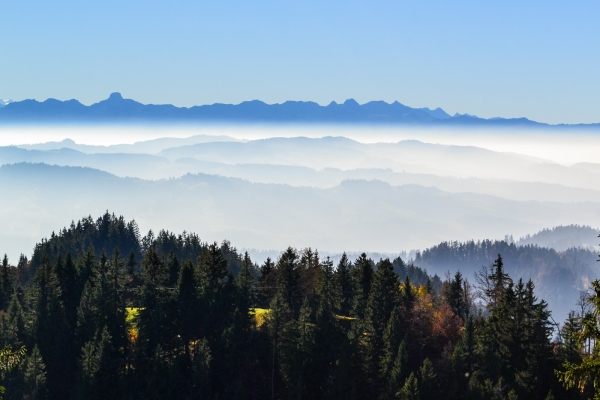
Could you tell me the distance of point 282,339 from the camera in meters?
66.2

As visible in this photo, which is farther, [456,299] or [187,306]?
[456,299]

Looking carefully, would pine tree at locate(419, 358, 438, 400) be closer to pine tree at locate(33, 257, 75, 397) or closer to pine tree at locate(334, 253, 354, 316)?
pine tree at locate(334, 253, 354, 316)

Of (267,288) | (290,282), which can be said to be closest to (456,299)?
(290,282)

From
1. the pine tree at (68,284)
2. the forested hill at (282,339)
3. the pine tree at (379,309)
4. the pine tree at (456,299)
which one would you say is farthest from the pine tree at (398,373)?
the pine tree at (68,284)

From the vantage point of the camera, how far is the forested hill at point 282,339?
6175cm

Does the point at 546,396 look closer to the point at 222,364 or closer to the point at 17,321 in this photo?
the point at 222,364

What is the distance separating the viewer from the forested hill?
203ft

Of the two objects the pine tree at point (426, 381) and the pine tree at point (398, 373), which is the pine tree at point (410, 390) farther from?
the pine tree at point (398, 373)

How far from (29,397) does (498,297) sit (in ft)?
154

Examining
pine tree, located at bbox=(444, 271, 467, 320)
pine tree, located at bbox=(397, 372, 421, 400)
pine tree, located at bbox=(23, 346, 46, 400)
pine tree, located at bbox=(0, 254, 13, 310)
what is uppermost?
pine tree, located at bbox=(444, 271, 467, 320)

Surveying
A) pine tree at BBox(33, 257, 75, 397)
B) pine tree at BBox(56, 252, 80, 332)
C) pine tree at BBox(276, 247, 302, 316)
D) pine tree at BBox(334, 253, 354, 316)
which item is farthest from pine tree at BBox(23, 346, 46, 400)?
pine tree at BBox(334, 253, 354, 316)

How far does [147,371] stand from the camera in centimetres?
6825

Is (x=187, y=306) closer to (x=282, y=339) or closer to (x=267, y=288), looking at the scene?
(x=282, y=339)

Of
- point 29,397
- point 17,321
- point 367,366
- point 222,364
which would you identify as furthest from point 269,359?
point 17,321
